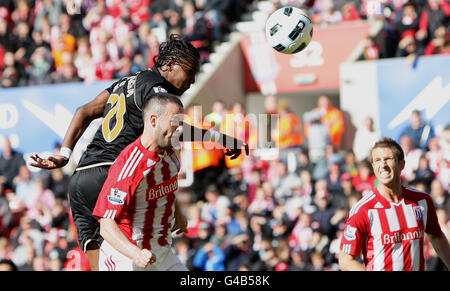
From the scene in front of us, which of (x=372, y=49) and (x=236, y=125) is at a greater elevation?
(x=372, y=49)

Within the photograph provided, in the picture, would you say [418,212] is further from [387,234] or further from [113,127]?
[113,127]

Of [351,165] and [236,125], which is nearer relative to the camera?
[351,165]

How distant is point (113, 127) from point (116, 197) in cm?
92

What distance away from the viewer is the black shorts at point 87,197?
6.67 m

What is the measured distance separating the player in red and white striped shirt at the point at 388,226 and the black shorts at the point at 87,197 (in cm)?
199

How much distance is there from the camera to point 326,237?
11445 mm

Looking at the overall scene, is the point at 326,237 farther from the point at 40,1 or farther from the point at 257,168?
the point at 40,1

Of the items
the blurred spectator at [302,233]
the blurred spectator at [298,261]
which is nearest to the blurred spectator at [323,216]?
the blurred spectator at [302,233]

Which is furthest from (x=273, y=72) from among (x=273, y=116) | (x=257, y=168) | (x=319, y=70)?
(x=257, y=168)

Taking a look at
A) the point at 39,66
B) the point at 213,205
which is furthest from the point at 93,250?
the point at 39,66

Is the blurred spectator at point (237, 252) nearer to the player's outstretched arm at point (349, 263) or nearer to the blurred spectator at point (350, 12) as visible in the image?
the player's outstretched arm at point (349, 263)

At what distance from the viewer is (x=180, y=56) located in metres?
6.54

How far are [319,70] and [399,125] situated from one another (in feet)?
10.3
